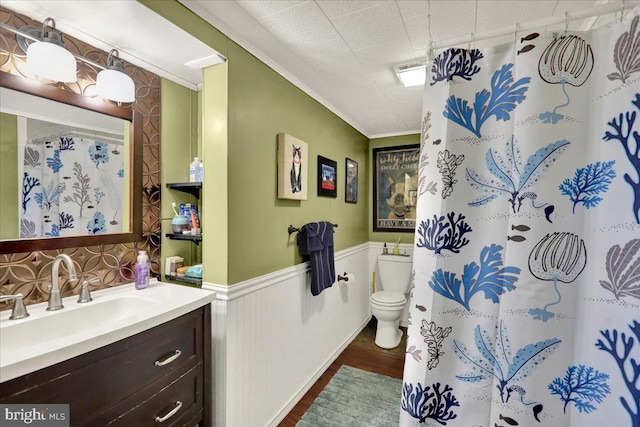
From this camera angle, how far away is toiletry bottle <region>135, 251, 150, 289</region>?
1454mm

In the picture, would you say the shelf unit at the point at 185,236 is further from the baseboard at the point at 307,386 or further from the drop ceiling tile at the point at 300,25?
the baseboard at the point at 307,386

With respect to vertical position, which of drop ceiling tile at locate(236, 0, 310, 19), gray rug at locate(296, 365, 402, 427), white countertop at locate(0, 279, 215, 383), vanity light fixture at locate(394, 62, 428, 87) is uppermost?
drop ceiling tile at locate(236, 0, 310, 19)

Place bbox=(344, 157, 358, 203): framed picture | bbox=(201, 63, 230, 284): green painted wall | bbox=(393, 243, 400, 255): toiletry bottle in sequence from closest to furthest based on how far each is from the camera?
bbox=(201, 63, 230, 284): green painted wall < bbox=(344, 157, 358, 203): framed picture < bbox=(393, 243, 400, 255): toiletry bottle

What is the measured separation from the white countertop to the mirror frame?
25 cm

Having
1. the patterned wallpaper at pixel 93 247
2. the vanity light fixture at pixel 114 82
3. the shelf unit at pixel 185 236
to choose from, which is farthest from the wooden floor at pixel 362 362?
the vanity light fixture at pixel 114 82

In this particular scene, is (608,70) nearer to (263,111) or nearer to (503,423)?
(503,423)

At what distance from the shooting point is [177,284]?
164 cm

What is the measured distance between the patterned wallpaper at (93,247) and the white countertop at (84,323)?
0.24ft

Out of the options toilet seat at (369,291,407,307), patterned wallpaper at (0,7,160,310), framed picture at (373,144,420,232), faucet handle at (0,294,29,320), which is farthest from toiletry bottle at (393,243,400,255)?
faucet handle at (0,294,29,320)

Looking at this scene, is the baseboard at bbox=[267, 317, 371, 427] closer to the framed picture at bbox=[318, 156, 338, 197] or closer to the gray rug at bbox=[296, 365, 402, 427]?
the gray rug at bbox=[296, 365, 402, 427]

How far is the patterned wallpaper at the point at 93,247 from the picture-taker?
1073 mm

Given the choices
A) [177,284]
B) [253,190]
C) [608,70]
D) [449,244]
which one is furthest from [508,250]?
[177,284]

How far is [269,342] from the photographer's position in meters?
1.74

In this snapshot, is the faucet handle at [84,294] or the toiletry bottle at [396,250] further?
the toiletry bottle at [396,250]
